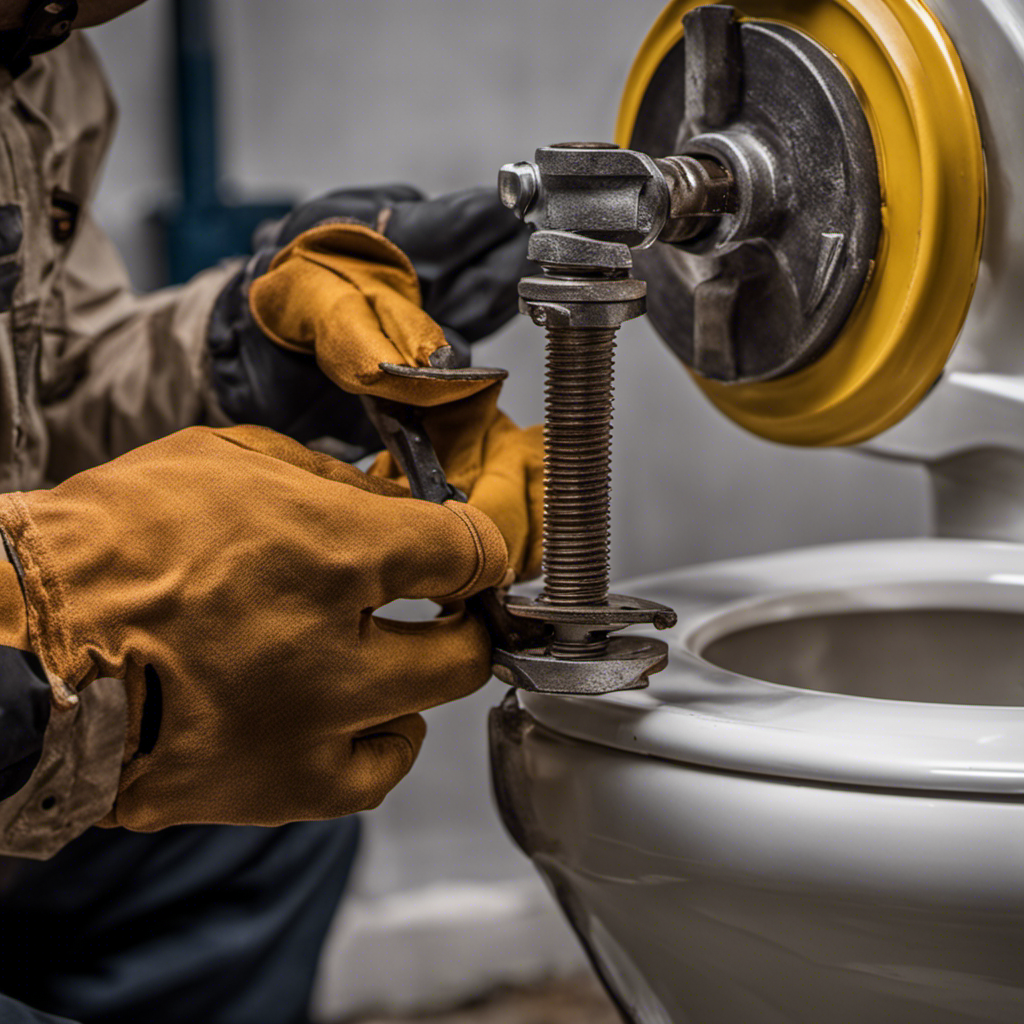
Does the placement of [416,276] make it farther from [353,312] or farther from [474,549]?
[474,549]

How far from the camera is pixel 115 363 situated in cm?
76

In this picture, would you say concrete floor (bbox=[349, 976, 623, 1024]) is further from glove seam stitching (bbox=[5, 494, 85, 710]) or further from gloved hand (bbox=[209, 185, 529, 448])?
glove seam stitching (bbox=[5, 494, 85, 710])

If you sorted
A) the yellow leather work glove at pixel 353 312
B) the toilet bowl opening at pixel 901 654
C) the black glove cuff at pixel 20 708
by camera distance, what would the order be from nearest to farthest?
1. the black glove cuff at pixel 20 708
2. the yellow leather work glove at pixel 353 312
3. the toilet bowl opening at pixel 901 654

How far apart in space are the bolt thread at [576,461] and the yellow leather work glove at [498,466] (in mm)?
43

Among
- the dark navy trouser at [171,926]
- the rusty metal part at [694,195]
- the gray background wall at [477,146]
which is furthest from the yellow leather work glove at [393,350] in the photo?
the gray background wall at [477,146]

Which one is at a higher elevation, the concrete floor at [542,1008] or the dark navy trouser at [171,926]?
the dark navy trouser at [171,926]

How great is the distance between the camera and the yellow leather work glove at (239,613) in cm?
42

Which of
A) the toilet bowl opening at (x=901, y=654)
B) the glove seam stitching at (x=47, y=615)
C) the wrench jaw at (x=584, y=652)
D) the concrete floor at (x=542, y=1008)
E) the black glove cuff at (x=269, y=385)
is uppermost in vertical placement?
the black glove cuff at (x=269, y=385)

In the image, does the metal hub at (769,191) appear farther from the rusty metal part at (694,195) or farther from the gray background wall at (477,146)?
the gray background wall at (477,146)

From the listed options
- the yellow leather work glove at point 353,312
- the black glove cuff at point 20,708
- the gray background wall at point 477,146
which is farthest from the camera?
the gray background wall at point 477,146

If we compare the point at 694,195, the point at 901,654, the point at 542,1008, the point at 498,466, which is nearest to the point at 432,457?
the point at 498,466

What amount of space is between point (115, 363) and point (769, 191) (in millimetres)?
400

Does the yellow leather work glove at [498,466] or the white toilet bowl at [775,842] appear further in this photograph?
the yellow leather work glove at [498,466]

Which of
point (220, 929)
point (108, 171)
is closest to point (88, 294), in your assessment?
point (108, 171)
